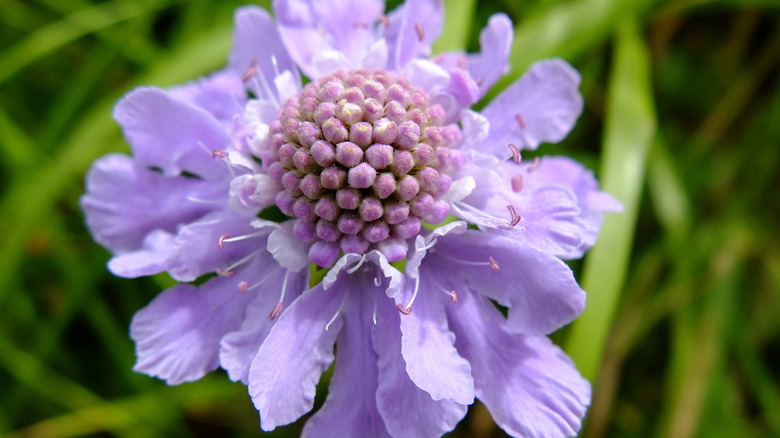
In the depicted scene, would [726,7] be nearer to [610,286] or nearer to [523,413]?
[610,286]

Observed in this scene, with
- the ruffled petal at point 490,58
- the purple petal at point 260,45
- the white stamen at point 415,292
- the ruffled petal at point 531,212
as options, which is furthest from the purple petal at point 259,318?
the ruffled petal at point 490,58

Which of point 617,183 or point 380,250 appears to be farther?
point 617,183

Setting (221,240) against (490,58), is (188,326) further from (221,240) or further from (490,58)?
(490,58)

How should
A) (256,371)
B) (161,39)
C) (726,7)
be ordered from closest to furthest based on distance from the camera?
(256,371) → (726,7) → (161,39)

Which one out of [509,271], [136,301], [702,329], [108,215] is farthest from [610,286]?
[136,301]

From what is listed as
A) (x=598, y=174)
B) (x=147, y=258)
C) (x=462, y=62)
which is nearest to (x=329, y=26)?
(x=462, y=62)
